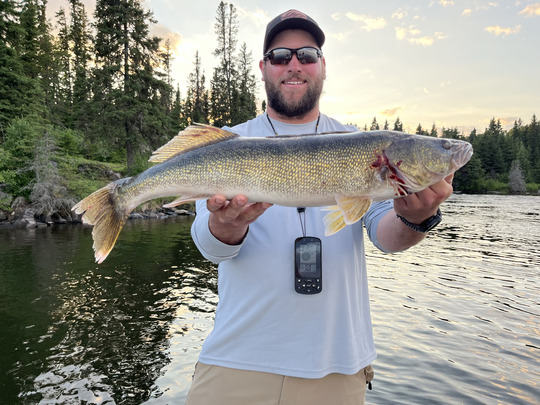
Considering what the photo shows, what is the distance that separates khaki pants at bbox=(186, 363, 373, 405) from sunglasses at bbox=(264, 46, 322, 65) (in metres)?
2.56

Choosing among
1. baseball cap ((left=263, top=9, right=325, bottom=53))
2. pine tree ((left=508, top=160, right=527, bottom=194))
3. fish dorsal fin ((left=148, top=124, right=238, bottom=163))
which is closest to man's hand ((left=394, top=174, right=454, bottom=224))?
fish dorsal fin ((left=148, top=124, right=238, bottom=163))

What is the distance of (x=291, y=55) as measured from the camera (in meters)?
3.35

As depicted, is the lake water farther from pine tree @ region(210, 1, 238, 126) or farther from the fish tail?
pine tree @ region(210, 1, 238, 126)

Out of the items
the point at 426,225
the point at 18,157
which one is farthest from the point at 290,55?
the point at 18,157

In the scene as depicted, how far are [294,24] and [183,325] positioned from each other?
8525 millimetres

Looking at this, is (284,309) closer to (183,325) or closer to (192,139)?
(192,139)

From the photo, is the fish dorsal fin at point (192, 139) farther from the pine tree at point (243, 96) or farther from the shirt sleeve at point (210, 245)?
the pine tree at point (243, 96)

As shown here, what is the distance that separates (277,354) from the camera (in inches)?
98.1

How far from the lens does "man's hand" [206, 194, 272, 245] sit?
2.51 metres

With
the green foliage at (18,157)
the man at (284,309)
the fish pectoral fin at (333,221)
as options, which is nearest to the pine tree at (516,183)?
the green foliage at (18,157)

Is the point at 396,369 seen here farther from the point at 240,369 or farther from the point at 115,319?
the point at 115,319

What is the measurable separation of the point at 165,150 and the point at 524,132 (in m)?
147

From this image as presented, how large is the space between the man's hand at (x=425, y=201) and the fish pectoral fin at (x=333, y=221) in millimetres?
416

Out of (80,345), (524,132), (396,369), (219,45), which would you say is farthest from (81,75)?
(524,132)
